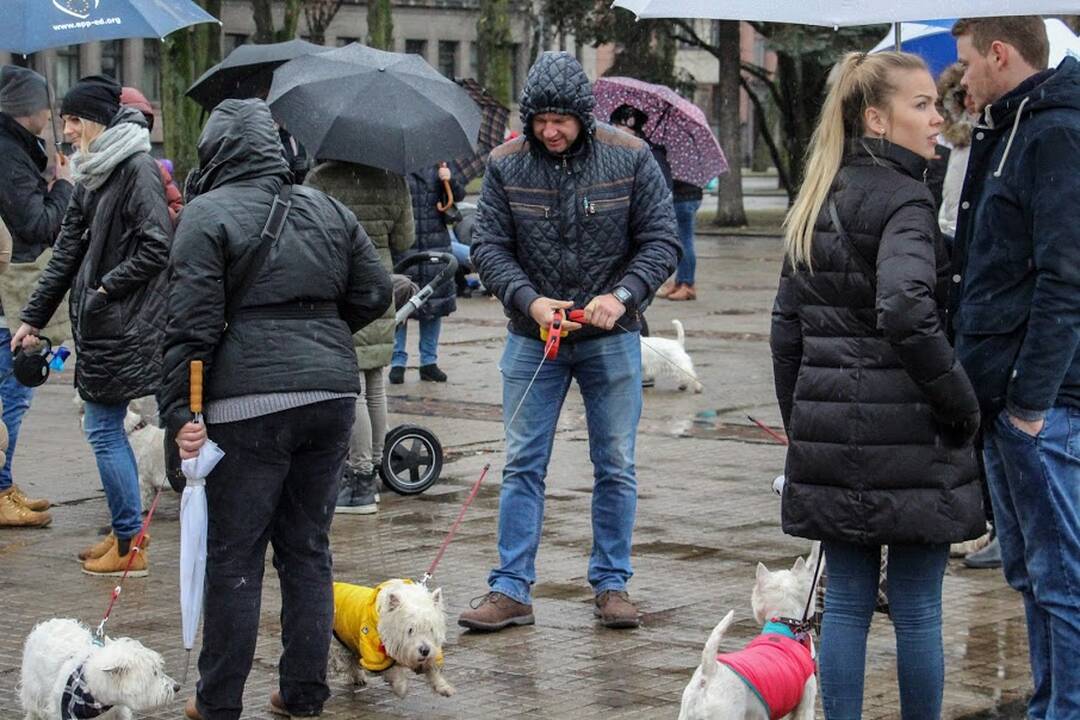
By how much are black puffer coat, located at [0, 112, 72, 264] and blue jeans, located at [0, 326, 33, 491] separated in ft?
1.70

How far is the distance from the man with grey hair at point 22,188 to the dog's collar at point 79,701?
336 cm

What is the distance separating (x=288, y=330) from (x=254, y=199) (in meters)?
0.40

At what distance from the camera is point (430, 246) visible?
12.7 m

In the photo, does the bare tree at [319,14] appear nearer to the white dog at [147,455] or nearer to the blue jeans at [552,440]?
the white dog at [147,455]

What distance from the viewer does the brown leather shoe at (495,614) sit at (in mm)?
6352

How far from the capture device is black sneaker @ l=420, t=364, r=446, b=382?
43.4ft

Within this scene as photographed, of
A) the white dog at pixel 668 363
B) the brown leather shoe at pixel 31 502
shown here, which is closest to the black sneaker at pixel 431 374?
the white dog at pixel 668 363

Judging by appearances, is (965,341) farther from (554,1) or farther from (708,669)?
(554,1)

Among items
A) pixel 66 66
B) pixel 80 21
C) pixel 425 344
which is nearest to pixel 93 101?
pixel 80 21

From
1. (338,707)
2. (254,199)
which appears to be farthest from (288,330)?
(338,707)

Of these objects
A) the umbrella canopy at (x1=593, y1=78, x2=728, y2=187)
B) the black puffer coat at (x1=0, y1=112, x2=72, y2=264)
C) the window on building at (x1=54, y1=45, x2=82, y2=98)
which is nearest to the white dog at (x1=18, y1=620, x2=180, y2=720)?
the black puffer coat at (x1=0, y1=112, x2=72, y2=264)

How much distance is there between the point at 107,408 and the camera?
23.9ft

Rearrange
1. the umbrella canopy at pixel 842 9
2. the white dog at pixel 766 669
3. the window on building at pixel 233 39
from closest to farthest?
the white dog at pixel 766 669 → the umbrella canopy at pixel 842 9 → the window on building at pixel 233 39

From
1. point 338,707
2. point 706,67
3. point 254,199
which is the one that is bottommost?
point 706,67
